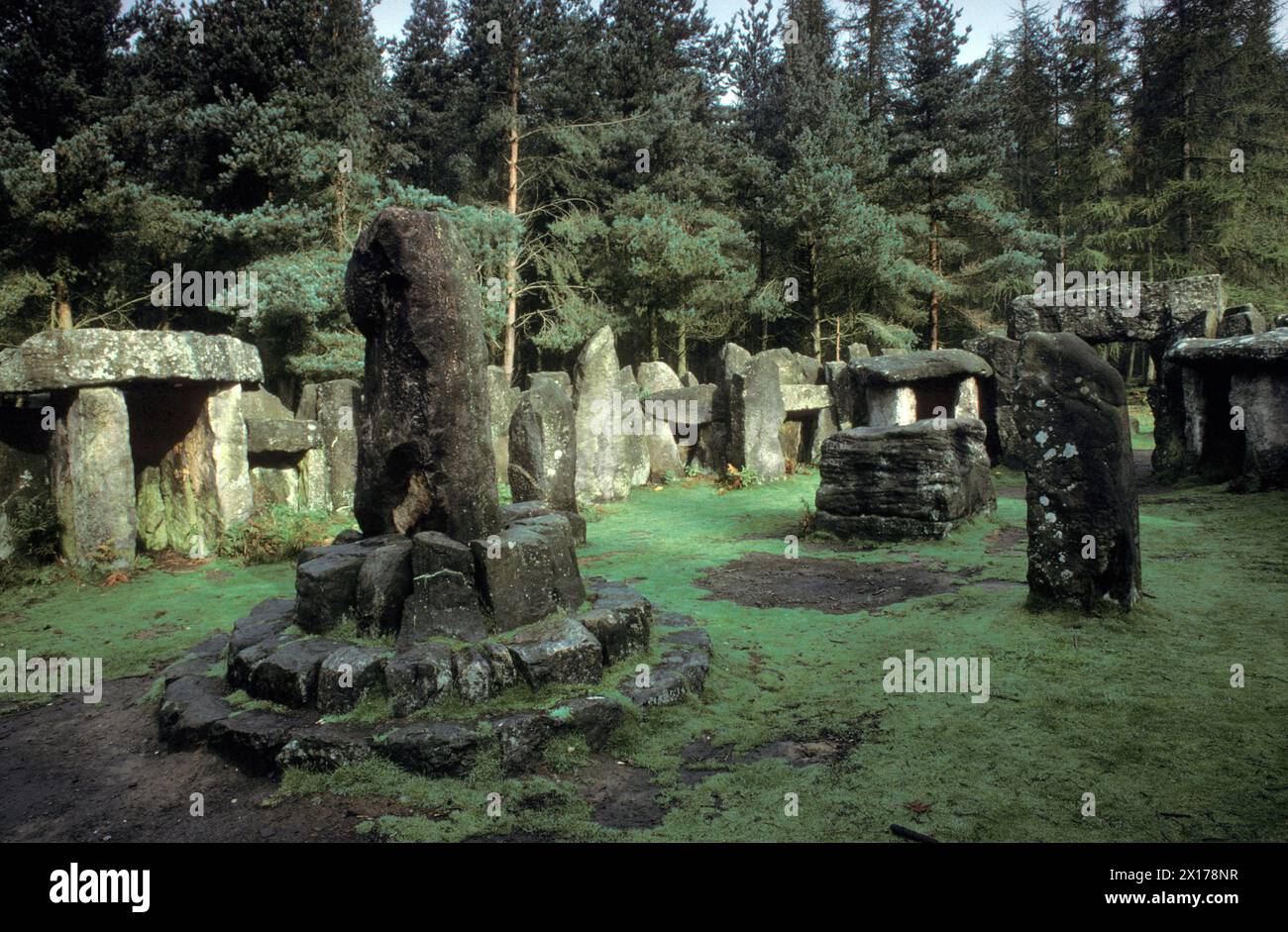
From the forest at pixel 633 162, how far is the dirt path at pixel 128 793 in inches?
466

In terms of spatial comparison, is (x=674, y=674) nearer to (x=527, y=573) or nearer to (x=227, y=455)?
(x=527, y=573)

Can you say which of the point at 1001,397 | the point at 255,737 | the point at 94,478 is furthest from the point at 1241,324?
the point at 94,478

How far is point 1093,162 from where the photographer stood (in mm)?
25453

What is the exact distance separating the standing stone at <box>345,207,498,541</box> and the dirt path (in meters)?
1.74

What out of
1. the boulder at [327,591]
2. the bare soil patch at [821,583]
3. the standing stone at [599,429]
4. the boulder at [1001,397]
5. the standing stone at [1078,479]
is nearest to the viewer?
the boulder at [327,591]

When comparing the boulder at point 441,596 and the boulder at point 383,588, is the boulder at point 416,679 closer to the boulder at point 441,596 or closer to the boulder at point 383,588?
the boulder at point 441,596

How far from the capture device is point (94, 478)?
7832mm

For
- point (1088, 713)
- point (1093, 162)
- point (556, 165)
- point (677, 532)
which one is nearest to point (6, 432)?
point (677, 532)

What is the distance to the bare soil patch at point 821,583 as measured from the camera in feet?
21.2

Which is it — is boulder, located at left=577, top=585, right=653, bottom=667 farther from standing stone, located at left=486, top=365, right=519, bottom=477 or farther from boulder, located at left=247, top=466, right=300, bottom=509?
standing stone, located at left=486, top=365, right=519, bottom=477

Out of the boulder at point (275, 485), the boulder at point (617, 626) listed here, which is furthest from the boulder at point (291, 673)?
the boulder at point (275, 485)

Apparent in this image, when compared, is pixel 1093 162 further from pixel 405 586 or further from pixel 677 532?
pixel 405 586

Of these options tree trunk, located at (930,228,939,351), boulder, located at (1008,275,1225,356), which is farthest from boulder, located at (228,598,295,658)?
tree trunk, located at (930,228,939,351)

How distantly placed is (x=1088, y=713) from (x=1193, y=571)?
11.3 feet
